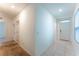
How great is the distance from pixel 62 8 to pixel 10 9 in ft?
2.47

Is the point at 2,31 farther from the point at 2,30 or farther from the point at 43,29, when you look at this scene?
the point at 43,29

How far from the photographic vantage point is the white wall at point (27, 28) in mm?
1665

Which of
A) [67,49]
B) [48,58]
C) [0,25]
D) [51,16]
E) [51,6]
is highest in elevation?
[51,6]

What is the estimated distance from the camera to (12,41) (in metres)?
1.69

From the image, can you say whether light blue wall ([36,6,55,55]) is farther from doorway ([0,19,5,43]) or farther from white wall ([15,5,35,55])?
doorway ([0,19,5,43])

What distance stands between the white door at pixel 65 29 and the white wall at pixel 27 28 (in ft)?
1.38

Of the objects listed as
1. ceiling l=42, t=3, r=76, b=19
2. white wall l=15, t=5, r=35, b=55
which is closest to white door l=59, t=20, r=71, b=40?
ceiling l=42, t=3, r=76, b=19

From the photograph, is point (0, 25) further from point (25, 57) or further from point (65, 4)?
point (65, 4)

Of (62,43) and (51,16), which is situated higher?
(51,16)

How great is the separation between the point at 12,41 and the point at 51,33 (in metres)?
0.58

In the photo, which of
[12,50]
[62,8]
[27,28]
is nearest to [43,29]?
[27,28]

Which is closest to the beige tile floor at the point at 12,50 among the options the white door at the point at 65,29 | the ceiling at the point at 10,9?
the ceiling at the point at 10,9

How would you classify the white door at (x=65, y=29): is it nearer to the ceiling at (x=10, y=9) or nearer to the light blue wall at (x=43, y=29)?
the light blue wall at (x=43, y=29)

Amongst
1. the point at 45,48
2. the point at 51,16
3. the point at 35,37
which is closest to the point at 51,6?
the point at 51,16
